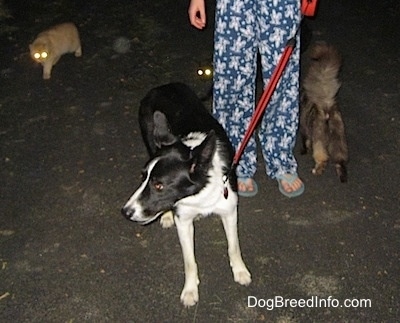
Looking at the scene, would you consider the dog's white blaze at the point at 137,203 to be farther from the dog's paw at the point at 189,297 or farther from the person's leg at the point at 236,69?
the person's leg at the point at 236,69

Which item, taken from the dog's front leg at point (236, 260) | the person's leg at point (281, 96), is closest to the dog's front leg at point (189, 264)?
the dog's front leg at point (236, 260)

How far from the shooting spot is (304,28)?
16.7ft

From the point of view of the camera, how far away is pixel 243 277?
324 cm

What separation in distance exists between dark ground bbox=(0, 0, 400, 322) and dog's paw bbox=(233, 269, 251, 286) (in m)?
0.04

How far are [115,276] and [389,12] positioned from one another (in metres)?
5.21

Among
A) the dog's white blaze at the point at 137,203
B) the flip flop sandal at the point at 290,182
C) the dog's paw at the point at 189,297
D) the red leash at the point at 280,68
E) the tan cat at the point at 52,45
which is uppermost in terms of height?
the red leash at the point at 280,68

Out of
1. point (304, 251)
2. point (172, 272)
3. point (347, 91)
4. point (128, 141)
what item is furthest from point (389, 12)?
point (172, 272)

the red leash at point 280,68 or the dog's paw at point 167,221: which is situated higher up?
the red leash at point 280,68

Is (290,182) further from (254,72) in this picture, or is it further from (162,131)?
(162,131)

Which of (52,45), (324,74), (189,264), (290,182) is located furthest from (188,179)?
(52,45)

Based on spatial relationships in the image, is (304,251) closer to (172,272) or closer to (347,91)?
(172,272)

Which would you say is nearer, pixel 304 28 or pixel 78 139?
pixel 78 139

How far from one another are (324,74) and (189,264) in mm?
1772

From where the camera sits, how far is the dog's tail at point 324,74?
3.95 meters
